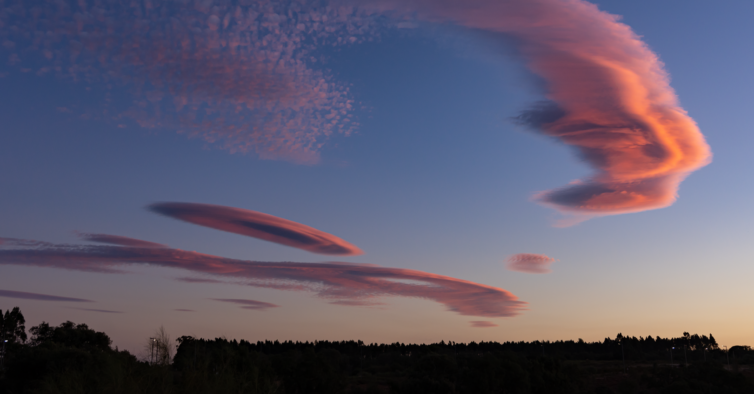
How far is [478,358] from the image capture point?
7075cm

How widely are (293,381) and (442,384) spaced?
1901cm

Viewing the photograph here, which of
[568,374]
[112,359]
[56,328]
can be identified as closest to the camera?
[112,359]

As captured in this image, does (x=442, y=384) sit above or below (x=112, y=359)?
below

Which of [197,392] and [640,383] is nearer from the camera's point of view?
[197,392]

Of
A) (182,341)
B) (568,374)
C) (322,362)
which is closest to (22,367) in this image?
(182,341)

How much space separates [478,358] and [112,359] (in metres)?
51.2

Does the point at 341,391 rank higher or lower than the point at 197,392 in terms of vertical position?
lower

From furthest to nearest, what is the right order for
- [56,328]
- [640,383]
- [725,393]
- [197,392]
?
[56,328], [640,383], [725,393], [197,392]

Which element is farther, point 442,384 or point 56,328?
point 56,328

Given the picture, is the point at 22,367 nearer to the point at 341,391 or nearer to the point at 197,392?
the point at 341,391

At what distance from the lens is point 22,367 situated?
6353 centimetres

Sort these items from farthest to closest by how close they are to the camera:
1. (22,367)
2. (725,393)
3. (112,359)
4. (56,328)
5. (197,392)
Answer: (56,328)
(725,393)
(22,367)
(112,359)
(197,392)

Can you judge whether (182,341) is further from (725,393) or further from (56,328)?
(56,328)

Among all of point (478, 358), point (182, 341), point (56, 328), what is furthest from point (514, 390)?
point (56, 328)
